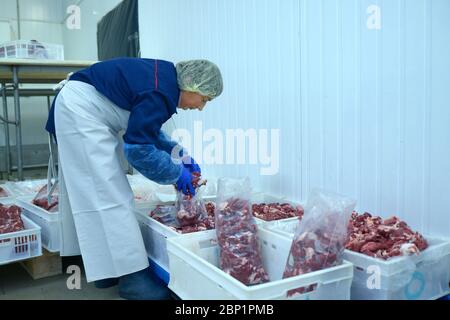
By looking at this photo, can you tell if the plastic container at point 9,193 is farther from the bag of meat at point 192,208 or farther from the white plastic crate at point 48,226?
the bag of meat at point 192,208

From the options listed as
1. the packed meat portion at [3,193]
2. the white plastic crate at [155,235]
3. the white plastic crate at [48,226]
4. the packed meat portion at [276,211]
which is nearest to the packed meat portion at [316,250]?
the white plastic crate at [155,235]

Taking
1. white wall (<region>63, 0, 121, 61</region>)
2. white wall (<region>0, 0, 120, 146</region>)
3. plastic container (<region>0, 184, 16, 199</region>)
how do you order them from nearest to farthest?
1. plastic container (<region>0, 184, 16, 199</region>)
2. white wall (<region>63, 0, 121, 61</region>)
3. white wall (<region>0, 0, 120, 146</region>)

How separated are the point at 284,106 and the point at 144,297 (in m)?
1.21

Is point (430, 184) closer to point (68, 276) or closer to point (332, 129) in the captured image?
point (332, 129)

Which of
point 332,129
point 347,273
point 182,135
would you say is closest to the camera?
point 347,273

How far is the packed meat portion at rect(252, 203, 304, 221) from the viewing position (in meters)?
1.90

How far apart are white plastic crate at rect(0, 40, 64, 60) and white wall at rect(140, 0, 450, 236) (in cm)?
202

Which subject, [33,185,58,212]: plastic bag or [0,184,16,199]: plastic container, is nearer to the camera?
[33,185,58,212]: plastic bag

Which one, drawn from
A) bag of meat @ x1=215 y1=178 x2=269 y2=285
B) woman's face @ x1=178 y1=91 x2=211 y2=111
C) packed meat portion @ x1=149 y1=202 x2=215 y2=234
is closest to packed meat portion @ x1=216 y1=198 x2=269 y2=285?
bag of meat @ x1=215 y1=178 x2=269 y2=285

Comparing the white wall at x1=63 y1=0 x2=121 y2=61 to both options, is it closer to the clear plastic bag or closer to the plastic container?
the plastic container

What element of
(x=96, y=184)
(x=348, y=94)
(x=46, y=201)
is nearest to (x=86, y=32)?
(x=46, y=201)

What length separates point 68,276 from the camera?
2301 mm

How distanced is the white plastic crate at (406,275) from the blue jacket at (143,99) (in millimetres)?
823

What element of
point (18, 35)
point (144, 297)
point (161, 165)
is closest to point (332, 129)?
point (161, 165)
